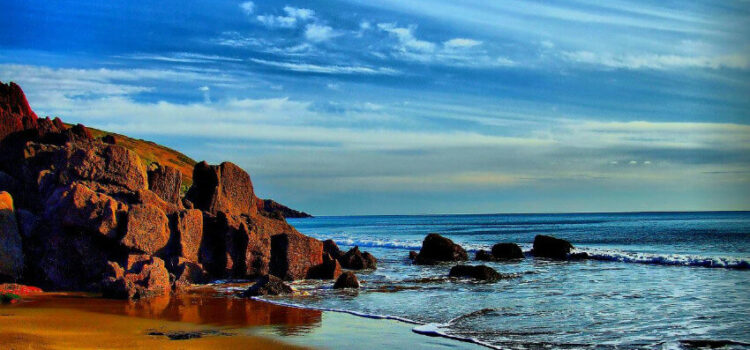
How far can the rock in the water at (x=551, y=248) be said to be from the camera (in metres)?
36.2

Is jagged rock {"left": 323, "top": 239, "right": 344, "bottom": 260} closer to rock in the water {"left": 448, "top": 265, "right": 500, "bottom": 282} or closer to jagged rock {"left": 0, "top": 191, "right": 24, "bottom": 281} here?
rock in the water {"left": 448, "top": 265, "right": 500, "bottom": 282}

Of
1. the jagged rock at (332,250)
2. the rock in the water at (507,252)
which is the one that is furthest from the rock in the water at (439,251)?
the jagged rock at (332,250)

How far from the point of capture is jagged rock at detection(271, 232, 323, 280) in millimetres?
22531

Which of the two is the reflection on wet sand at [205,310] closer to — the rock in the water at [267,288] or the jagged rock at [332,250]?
the rock in the water at [267,288]

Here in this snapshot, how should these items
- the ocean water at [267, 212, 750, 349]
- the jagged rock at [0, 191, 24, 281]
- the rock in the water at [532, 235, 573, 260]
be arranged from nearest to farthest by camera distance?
the ocean water at [267, 212, 750, 349]
the jagged rock at [0, 191, 24, 281]
the rock in the water at [532, 235, 573, 260]

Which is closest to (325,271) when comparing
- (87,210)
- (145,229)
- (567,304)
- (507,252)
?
(145,229)

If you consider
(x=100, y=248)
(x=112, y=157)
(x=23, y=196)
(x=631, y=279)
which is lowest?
(x=631, y=279)

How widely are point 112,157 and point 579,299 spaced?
54.0 ft

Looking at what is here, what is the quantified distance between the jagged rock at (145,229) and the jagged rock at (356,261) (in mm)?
11443

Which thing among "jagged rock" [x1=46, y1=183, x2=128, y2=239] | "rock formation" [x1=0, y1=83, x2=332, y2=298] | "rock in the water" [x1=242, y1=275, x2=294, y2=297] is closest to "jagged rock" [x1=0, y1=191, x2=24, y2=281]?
"rock formation" [x1=0, y1=83, x2=332, y2=298]

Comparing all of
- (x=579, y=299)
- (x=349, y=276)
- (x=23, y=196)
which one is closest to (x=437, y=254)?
(x=349, y=276)

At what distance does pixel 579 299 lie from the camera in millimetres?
17406

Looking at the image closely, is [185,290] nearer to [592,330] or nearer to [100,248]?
[100,248]

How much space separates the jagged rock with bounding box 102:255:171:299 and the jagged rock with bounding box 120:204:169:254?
42cm
